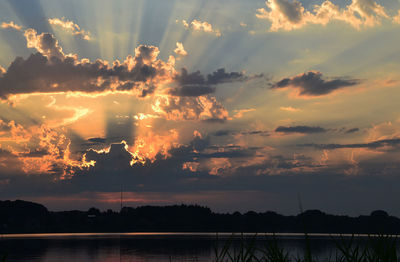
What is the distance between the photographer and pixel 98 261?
177500 millimetres

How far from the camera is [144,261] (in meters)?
170

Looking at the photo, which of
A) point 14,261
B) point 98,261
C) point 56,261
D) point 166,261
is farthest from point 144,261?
point 14,261

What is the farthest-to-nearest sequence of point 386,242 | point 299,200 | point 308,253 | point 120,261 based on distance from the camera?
point 120,261 < point 386,242 < point 308,253 < point 299,200

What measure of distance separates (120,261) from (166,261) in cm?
2018

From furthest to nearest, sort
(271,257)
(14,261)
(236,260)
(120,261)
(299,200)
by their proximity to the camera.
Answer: (120,261) → (14,261) → (236,260) → (271,257) → (299,200)

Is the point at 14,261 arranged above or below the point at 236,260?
below

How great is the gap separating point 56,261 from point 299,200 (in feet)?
595

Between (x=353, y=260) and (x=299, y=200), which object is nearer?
(x=299, y=200)

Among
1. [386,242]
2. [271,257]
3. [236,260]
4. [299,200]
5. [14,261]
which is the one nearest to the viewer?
[299,200]

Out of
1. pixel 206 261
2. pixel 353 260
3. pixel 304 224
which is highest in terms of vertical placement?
pixel 304 224

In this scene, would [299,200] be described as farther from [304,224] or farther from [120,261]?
[120,261]

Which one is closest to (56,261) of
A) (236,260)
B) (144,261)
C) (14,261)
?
(14,261)

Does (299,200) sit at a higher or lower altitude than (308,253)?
higher

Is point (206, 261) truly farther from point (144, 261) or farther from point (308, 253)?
point (308, 253)
